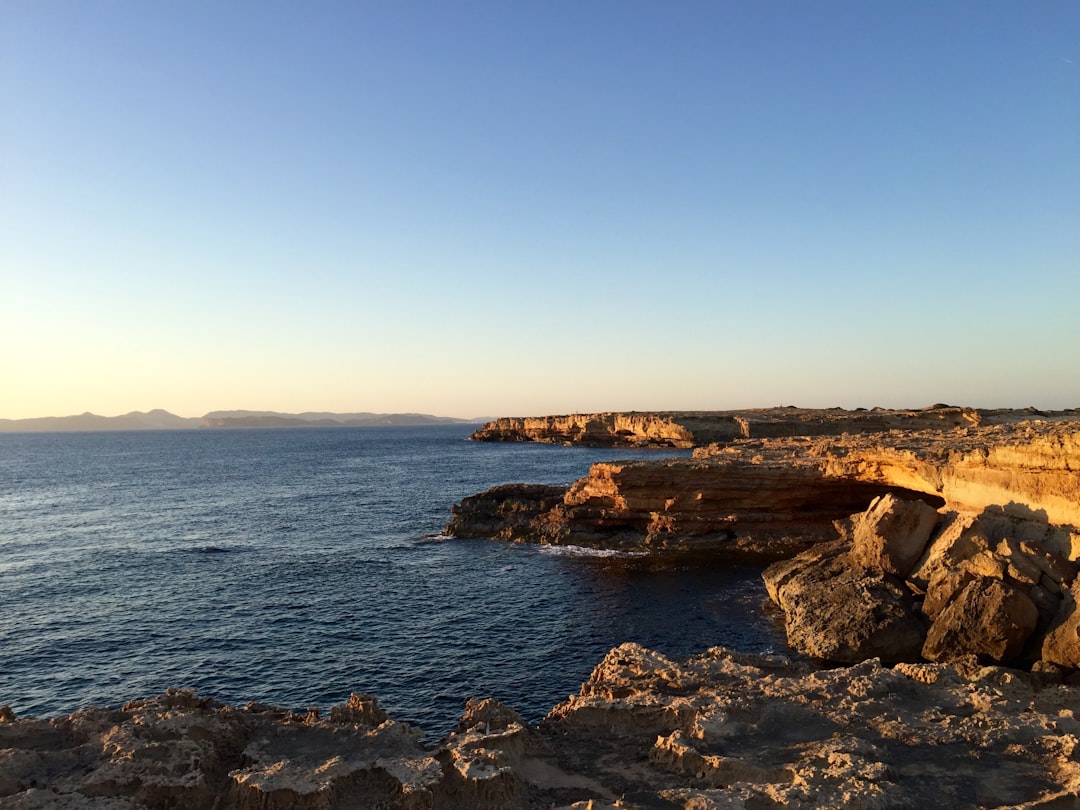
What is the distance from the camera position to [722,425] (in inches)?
4801

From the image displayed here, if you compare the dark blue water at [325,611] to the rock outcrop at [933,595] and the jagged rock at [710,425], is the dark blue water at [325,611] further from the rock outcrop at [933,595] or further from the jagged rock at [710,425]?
the jagged rock at [710,425]

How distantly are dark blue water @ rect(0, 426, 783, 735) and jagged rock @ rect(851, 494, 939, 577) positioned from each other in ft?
18.8

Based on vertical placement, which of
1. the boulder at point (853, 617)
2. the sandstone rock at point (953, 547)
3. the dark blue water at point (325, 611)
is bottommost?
the dark blue water at point (325, 611)

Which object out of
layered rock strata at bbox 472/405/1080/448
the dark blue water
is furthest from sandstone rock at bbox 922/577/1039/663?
layered rock strata at bbox 472/405/1080/448

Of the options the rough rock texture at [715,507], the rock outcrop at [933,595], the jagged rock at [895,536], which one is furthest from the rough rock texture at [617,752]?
the rough rock texture at [715,507]

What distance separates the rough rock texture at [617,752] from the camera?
1301 cm

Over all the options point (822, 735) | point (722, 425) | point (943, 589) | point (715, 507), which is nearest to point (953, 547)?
point (943, 589)

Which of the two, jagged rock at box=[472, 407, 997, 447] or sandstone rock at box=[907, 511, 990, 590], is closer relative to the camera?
sandstone rock at box=[907, 511, 990, 590]

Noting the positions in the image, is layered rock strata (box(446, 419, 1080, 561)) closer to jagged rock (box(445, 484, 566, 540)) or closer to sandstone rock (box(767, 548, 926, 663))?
jagged rock (box(445, 484, 566, 540))

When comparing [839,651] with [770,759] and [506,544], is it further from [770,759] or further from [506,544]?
[506,544]

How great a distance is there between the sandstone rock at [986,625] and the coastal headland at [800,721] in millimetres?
65

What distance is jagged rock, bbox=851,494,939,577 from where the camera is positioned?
30.1 metres

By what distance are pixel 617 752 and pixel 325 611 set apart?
23019 mm

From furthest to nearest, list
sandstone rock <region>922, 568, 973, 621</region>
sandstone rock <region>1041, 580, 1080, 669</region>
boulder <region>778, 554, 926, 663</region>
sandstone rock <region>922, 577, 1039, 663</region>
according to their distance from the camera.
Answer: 1. sandstone rock <region>922, 568, 973, 621</region>
2. boulder <region>778, 554, 926, 663</region>
3. sandstone rock <region>922, 577, 1039, 663</region>
4. sandstone rock <region>1041, 580, 1080, 669</region>
